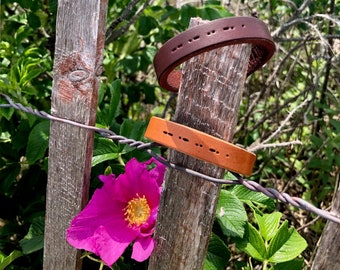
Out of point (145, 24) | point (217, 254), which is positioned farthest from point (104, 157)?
point (145, 24)

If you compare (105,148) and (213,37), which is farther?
(105,148)

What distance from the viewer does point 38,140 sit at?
152 cm

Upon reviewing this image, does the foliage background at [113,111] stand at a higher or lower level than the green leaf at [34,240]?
higher

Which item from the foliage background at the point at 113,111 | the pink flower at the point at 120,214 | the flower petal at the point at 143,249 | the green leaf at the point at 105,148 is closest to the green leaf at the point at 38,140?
the foliage background at the point at 113,111

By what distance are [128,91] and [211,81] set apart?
1.49m

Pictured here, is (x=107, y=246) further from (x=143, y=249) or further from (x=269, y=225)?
(x=269, y=225)

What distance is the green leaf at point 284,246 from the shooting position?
4.10ft

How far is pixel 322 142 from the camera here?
218cm

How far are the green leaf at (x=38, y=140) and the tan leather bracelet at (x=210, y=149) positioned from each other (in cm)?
70

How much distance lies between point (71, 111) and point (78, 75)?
3.8 inches

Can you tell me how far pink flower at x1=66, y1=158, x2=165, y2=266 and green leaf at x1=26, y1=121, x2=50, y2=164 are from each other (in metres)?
0.36

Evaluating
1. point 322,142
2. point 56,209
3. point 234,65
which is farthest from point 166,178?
point 322,142

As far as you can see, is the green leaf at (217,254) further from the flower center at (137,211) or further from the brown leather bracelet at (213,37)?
the brown leather bracelet at (213,37)

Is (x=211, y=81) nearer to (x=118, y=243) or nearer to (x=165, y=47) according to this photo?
(x=165, y=47)
